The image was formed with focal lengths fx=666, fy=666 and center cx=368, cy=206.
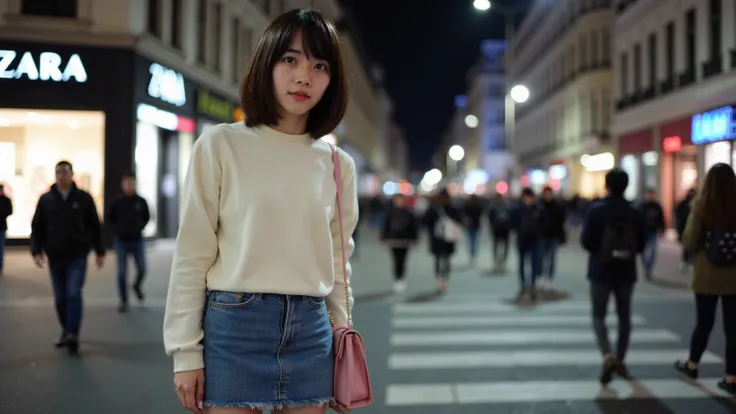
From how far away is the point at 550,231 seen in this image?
12.0m

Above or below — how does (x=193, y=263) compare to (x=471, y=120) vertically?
below

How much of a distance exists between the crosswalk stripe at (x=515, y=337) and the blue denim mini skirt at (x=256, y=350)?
18.3ft

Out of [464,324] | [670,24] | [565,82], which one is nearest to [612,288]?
[464,324]

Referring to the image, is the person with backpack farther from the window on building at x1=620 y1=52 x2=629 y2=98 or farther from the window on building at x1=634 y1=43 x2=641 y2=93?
the window on building at x1=620 y1=52 x2=629 y2=98

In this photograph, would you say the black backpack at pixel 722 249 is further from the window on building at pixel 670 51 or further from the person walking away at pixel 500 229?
the window on building at pixel 670 51

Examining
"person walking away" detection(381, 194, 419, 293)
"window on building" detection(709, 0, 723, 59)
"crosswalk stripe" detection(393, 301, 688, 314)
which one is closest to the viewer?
"crosswalk stripe" detection(393, 301, 688, 314)

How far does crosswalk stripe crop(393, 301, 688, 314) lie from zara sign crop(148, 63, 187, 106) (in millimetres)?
10668

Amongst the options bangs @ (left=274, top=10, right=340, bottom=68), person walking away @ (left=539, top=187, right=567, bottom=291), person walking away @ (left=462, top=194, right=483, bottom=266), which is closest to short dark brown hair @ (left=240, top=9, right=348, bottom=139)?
bangs @ (left=274, top=10, right=340, bottom=68)

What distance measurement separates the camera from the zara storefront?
5.12m

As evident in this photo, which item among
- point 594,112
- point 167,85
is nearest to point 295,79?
point 167,85

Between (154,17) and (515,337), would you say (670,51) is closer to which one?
(154,17)

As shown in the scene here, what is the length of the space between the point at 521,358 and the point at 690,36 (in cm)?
2072

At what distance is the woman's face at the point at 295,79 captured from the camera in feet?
7.24

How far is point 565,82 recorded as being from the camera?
45344mm
